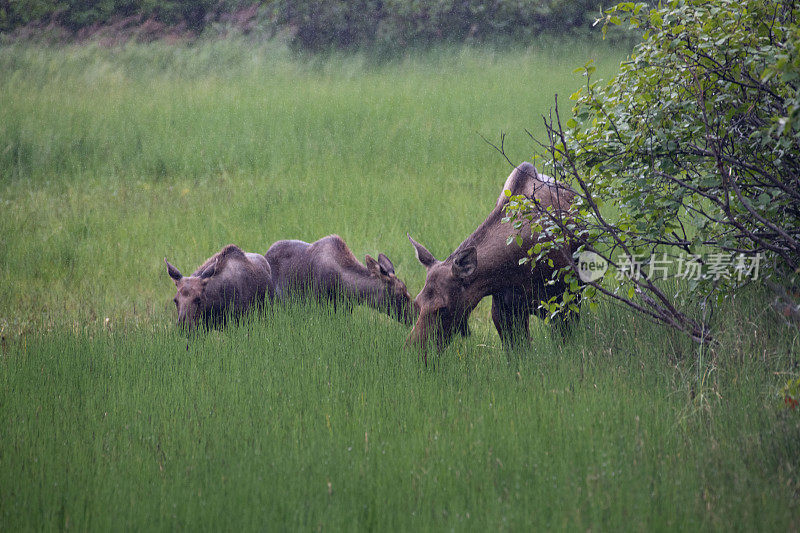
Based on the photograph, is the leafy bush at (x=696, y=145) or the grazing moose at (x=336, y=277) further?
the grazing moose at (x=336, y=277)

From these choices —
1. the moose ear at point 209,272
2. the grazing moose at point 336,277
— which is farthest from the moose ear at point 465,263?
the moose ear at point 209,272

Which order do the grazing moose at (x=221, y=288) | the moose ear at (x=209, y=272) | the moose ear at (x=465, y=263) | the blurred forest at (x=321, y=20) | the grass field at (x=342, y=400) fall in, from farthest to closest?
the blurred forest at (x=321, y=20) → the moose ear at (x=209, y=272) → the grazing moose at (x=221, y=288) → the moose ear at (x=465, y=263) → the grass field at (x=342, y=400)

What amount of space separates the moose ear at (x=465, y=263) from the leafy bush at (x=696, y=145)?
23.9 inches

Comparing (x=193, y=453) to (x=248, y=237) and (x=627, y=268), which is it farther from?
(x=248, y=237)

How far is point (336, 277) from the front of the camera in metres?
7.60

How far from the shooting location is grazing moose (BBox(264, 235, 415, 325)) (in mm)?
7246

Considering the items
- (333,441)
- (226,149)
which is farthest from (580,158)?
(226,149)

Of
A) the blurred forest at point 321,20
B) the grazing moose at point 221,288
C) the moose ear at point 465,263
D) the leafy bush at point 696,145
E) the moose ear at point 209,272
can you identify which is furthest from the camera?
the blurred forest at point 321,20

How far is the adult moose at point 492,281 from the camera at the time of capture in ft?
19.6

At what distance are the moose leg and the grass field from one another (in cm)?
16

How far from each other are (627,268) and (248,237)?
20.6 ft

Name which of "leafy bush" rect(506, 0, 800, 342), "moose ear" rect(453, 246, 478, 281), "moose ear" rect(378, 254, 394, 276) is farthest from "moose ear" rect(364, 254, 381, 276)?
"leafy bush" rect(506, 0, 800, 342)

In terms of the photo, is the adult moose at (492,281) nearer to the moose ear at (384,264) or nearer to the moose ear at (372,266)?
the moose ear at (384,264)

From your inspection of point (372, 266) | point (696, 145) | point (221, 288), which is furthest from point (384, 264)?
point (696, 145)
